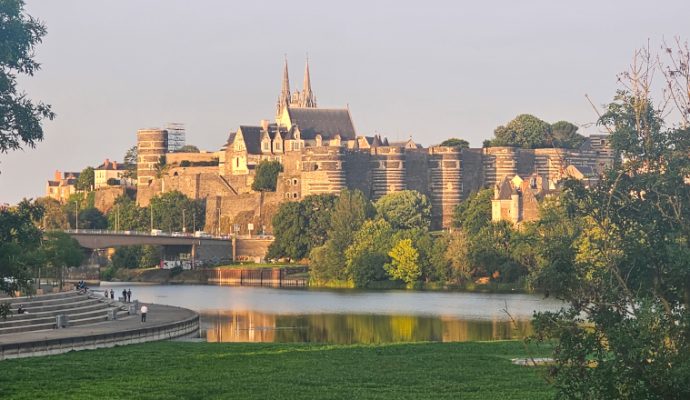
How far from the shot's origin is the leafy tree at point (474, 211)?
120 metres

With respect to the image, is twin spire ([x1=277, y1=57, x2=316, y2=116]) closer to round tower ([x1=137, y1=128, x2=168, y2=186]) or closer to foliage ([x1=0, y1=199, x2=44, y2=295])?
round tower ([x1=137, y1=128, x2=168, y2=186])

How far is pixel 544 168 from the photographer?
14250 centimetres

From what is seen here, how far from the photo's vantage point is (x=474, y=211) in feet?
409

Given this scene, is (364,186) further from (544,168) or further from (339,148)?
(544,168)

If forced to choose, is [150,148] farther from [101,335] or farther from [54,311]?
[101,335]

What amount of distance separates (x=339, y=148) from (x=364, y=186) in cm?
508

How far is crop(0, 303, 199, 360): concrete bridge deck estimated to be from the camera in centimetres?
3872

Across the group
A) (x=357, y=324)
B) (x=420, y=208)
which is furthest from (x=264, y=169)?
(x=357, y=324)

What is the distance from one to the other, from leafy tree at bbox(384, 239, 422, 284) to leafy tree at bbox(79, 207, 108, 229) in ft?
220

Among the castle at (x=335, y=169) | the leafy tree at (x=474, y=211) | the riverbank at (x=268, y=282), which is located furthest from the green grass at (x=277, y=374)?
the castle at (x=335, y=169)

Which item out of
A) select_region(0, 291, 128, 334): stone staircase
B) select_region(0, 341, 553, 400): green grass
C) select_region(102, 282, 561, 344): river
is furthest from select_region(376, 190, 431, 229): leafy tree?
select_region(0, 341, 553, 400): green grass

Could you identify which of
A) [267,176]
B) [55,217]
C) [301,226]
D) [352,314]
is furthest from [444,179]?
[352,314]

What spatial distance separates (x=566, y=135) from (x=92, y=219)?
55.6 metres

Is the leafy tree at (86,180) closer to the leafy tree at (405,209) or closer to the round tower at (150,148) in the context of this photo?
the round tower at (150,148)
